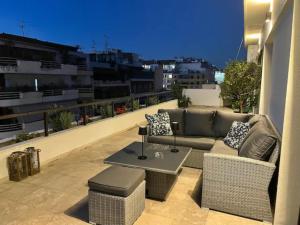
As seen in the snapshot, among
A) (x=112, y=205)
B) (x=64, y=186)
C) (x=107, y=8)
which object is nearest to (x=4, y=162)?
(x=64, y=186)

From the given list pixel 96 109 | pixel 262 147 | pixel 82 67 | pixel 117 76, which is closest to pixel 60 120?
pixel 96 109

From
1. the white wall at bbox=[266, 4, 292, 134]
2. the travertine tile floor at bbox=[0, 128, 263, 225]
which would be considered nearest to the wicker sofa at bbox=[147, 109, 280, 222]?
the travertine tile floor at bbox=[0, 128, 263, 225]

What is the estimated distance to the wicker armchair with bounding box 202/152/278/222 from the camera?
2.26 meters

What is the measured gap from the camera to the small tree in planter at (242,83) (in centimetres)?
552

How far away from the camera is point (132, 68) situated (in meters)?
24.1

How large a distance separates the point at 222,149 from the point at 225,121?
0.78 metres

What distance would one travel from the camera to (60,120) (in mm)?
4352

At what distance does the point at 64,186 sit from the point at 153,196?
1.20 m

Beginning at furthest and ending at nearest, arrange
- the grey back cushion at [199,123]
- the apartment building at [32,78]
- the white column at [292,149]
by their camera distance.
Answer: the apartment building at [32,78] → the grey back cushion at [199,123] → the white column at [292,149]

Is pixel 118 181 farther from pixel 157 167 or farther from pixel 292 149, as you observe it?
pixel 292 149

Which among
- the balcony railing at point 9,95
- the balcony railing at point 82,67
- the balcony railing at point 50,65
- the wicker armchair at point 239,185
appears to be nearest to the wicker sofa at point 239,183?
the wicker armchair at point 239,185

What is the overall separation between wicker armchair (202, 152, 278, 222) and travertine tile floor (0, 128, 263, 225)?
0.34ft

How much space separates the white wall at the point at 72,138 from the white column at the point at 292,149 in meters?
3.34

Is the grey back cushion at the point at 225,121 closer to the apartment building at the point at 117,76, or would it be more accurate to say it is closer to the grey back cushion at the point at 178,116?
the grey back cushion at the point at 178,116
